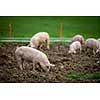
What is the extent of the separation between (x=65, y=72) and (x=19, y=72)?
63cm

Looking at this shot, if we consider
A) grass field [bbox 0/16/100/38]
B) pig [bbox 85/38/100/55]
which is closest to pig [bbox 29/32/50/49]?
grass field [bbox 0/16/100/38]

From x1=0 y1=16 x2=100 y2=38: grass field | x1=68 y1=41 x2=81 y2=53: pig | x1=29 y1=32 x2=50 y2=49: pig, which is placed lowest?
x1=68 y1=41 x2=81 y2=53: pig

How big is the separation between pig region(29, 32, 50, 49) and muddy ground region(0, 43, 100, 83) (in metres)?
0.09

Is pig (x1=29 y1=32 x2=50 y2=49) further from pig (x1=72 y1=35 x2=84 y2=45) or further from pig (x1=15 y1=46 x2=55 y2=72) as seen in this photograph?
pig (x1=72 y1=35 x2=84 y2=45)

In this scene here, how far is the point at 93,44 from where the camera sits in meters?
4.50

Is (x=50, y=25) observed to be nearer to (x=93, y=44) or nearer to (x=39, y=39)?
(x=39, y=39)

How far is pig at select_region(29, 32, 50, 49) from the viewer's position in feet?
14.7

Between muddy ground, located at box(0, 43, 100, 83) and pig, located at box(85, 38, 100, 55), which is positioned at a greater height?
pig, located at box(85, 38, 100, 55)

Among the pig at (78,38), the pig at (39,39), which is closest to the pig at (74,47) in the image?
the pig at (78,38)

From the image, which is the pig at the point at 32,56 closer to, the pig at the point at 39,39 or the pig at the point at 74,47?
the pig at the point at 39,39

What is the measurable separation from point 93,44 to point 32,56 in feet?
2.80
